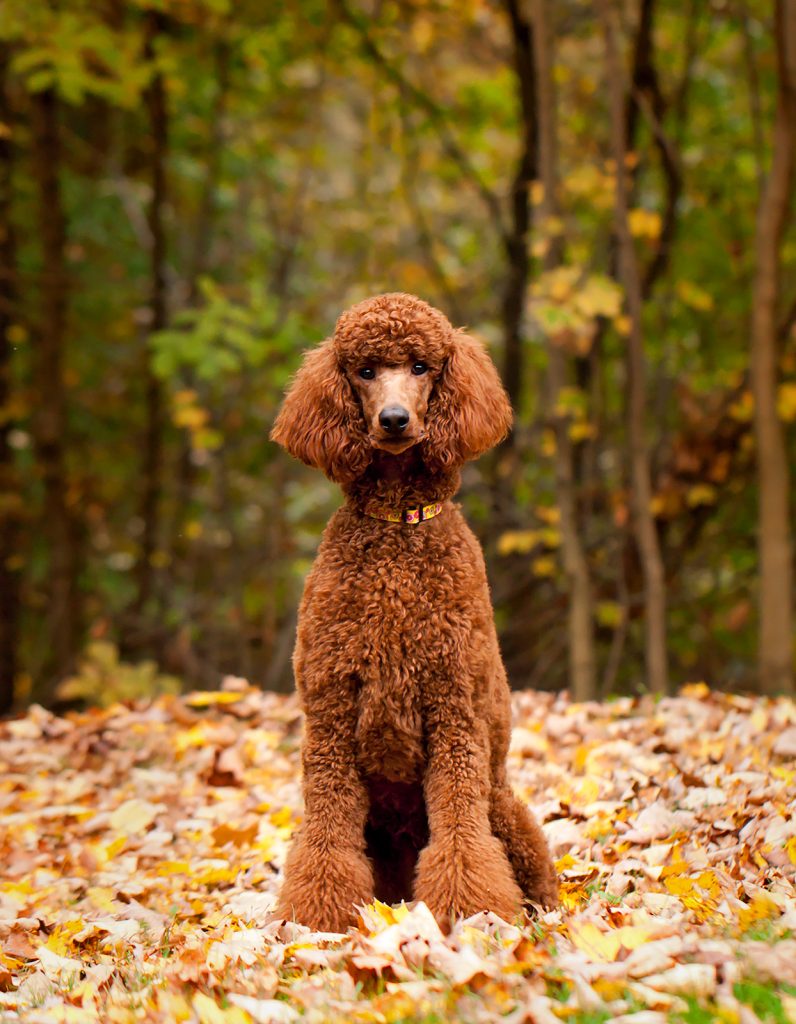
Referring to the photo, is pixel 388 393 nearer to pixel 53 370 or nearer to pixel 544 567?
pixel 544 567

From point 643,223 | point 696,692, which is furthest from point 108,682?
point 643,223

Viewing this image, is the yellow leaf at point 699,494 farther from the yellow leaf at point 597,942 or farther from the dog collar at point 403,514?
the yellow leaf at point 597,942

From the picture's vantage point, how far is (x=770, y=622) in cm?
687

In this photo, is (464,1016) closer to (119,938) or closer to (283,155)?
(119,938)

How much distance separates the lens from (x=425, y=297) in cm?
984

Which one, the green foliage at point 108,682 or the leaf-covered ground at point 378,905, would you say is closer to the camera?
the leaf-covered ground at point 378,905

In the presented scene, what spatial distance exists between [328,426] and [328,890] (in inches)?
46.7

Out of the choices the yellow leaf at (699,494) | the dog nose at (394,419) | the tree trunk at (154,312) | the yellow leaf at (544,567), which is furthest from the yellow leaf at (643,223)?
the dog nose at (394,419)

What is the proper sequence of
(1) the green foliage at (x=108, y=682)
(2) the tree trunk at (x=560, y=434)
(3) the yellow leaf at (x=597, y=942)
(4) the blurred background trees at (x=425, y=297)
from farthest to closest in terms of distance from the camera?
(1) the green foliage at (x=108, y=682), (4) the blurred background trees at (x=425, y=297), (2) the tree trunk at (x=560, y=434), (3) the yellow leaf at (x=597, y=942)

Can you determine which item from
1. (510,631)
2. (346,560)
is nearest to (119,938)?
(346,560)

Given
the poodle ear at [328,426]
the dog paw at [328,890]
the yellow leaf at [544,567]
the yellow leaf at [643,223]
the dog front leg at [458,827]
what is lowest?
the dog paw at [328,890]

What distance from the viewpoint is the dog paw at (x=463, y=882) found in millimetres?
2822

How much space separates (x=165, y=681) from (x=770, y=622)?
4.21 metres

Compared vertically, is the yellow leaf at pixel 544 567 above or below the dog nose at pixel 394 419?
below
